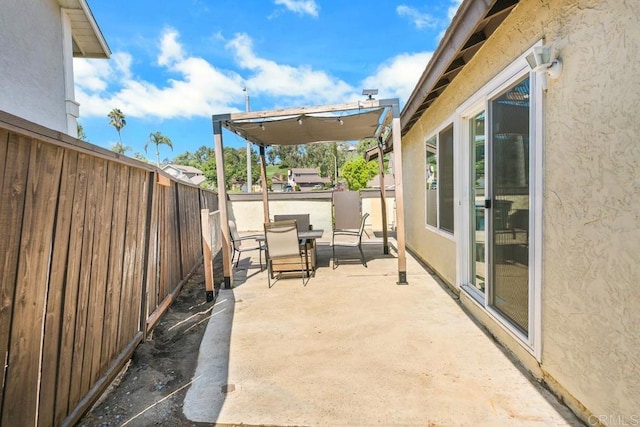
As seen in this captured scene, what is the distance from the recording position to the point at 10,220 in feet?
4.73

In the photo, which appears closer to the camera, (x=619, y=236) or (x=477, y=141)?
(x=619, y=236)

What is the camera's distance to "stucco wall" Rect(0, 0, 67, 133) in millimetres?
4430

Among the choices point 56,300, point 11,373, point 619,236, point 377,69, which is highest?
point 377,69

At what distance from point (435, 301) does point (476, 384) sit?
1.83 meters

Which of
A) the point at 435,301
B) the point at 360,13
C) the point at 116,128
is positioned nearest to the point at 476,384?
the point at 435,301

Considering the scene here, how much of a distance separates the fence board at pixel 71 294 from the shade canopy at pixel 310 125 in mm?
3115

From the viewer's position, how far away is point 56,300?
5.89 ft

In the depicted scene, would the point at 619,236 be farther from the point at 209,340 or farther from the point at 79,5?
the point at 79,5

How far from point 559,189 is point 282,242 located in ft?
12.3

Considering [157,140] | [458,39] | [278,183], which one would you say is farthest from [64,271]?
[157,140]

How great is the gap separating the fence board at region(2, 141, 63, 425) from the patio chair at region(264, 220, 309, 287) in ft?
11.3
